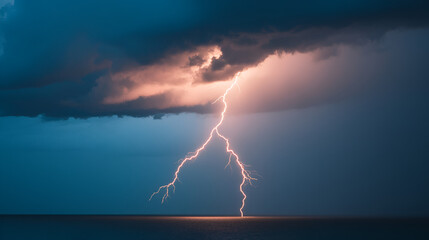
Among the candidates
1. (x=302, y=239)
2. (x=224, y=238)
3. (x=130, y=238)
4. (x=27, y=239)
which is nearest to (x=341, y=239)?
(x=302, y=239)

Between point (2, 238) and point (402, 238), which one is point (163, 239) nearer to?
Answer: point (2, 238)

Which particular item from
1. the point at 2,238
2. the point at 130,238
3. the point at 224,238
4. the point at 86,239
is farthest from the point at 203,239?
the point at 2,238

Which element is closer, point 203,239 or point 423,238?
point 203,239

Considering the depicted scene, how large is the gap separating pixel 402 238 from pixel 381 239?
3.58 metres

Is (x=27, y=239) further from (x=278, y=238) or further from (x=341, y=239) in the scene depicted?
(x=341, y=239)

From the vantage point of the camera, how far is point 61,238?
44719 mm

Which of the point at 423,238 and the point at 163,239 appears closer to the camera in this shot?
the point at 163,239

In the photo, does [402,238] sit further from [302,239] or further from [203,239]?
[203,239]

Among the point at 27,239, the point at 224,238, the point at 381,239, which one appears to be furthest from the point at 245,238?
the point at 27,239

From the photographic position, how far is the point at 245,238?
143ft

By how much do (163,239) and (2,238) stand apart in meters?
16.2

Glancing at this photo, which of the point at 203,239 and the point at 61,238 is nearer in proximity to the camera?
the point at 203,239

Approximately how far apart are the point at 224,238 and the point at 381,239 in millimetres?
14981

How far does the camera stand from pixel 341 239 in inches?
1708
